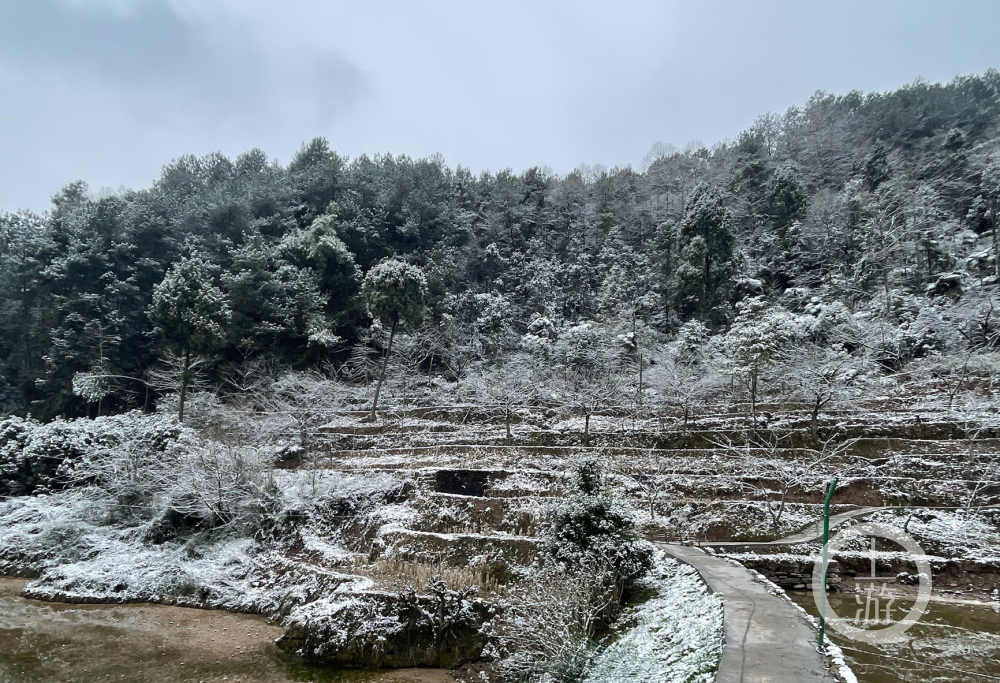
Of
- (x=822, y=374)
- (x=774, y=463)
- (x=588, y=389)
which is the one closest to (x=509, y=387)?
(x=588, y=389)

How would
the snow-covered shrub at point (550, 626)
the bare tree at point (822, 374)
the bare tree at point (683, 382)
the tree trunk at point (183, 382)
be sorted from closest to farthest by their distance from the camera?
the snow-covered shrub at point (550, 626) → the bare tree at point (822, 374) → the bare tree at point (683, 382) → the tree trunk at point (183, 382)

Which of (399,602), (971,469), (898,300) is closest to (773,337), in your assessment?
(971,469)

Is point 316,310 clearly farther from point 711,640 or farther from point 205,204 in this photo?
point 711,640

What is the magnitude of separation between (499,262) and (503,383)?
15.7m

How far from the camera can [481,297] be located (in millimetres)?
35656

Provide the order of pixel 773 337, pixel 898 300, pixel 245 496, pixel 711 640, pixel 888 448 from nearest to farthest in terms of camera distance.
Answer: pixel 711 640
pixel 245 496
pixel 888 448
pixel 773 337
pixel 898 300

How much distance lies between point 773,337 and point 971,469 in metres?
8.07

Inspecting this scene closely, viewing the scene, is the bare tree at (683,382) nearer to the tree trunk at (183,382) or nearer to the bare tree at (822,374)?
the bare tree at (822,374)

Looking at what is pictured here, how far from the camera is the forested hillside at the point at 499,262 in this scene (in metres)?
26.1

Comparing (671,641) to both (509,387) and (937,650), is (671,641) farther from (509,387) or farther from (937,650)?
(509,387)

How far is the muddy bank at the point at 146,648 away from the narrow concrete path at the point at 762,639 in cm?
509

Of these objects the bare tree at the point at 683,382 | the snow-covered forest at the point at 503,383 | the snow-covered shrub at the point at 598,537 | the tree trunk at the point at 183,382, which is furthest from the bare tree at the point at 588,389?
the tree trunk at the point at 183,382

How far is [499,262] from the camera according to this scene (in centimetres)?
3944

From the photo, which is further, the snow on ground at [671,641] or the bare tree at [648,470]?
the bare tree at [648,470]
